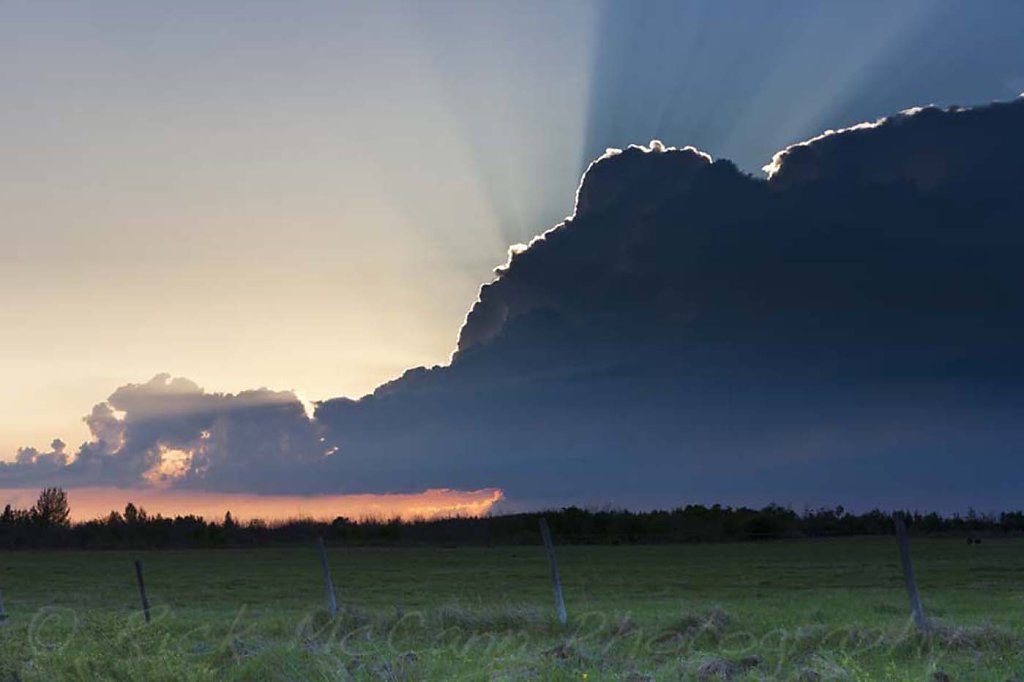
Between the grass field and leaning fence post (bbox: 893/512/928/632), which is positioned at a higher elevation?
leaning fence post (bbox: 893/512/928/632)

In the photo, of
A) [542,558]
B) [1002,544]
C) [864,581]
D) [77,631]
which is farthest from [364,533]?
[77,631]

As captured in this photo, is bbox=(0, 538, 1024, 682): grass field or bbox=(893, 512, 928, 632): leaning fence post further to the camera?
bbox=(893, 512, 928, 632): leaning fence post

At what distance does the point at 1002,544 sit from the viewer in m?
78.4

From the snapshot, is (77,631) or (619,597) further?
(619,597)

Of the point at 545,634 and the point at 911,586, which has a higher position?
the point at 911,586

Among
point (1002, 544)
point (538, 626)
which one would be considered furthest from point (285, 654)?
point (1002, 544)

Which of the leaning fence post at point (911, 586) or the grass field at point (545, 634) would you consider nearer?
the grass field at point (545, 634)

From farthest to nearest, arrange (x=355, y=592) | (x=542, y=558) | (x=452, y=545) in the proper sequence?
(x=452, y=545), (x=542, y=558), (x=355, y=592)

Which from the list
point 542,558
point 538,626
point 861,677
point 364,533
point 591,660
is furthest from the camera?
point 364,533

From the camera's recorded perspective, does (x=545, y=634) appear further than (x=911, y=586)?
Yes

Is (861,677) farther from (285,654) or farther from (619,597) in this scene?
(619,597)

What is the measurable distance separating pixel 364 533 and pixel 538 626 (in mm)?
90354

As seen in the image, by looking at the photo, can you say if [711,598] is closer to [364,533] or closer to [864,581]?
[864,581]

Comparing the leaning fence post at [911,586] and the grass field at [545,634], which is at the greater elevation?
the leaning fence post at [911,586]
